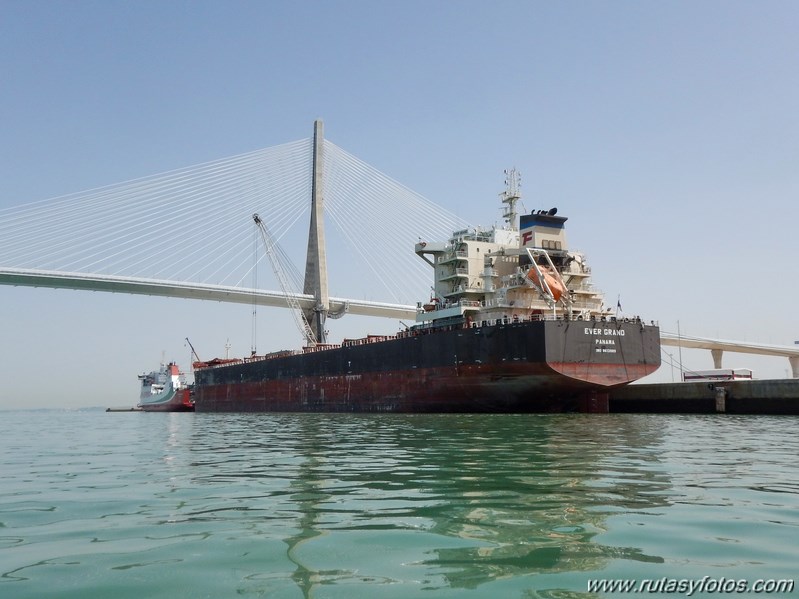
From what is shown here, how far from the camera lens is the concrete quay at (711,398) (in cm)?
2503

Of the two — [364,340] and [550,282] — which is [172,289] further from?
[550,282]

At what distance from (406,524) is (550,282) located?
23605mm

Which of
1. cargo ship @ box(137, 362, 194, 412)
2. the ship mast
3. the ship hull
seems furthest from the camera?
cargo ship @ box(137, 362, 194, 412)

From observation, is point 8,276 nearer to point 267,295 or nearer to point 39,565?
point 267,295

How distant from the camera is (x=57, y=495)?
27.2ft

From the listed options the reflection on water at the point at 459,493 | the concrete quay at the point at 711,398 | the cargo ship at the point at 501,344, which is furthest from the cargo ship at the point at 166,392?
the reflection on water at the point at 459,493

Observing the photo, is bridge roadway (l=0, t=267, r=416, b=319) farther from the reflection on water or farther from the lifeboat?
the reflection on water

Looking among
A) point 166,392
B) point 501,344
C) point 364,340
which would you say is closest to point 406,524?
point 501,344

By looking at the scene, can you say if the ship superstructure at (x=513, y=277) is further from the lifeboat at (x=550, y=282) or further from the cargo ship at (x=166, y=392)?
the cargo ship at (x=166, y=392)

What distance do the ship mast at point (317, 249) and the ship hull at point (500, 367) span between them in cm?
1355

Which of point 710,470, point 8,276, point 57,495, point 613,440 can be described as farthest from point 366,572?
point 8,276

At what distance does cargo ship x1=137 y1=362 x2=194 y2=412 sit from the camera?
6638cm

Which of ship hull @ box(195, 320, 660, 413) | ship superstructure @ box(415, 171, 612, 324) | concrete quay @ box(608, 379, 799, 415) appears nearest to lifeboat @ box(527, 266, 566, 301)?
ship superstructure @ box(415, 171, 612, 324)

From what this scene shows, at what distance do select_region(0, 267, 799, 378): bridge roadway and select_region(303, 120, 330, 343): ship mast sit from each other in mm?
2564
